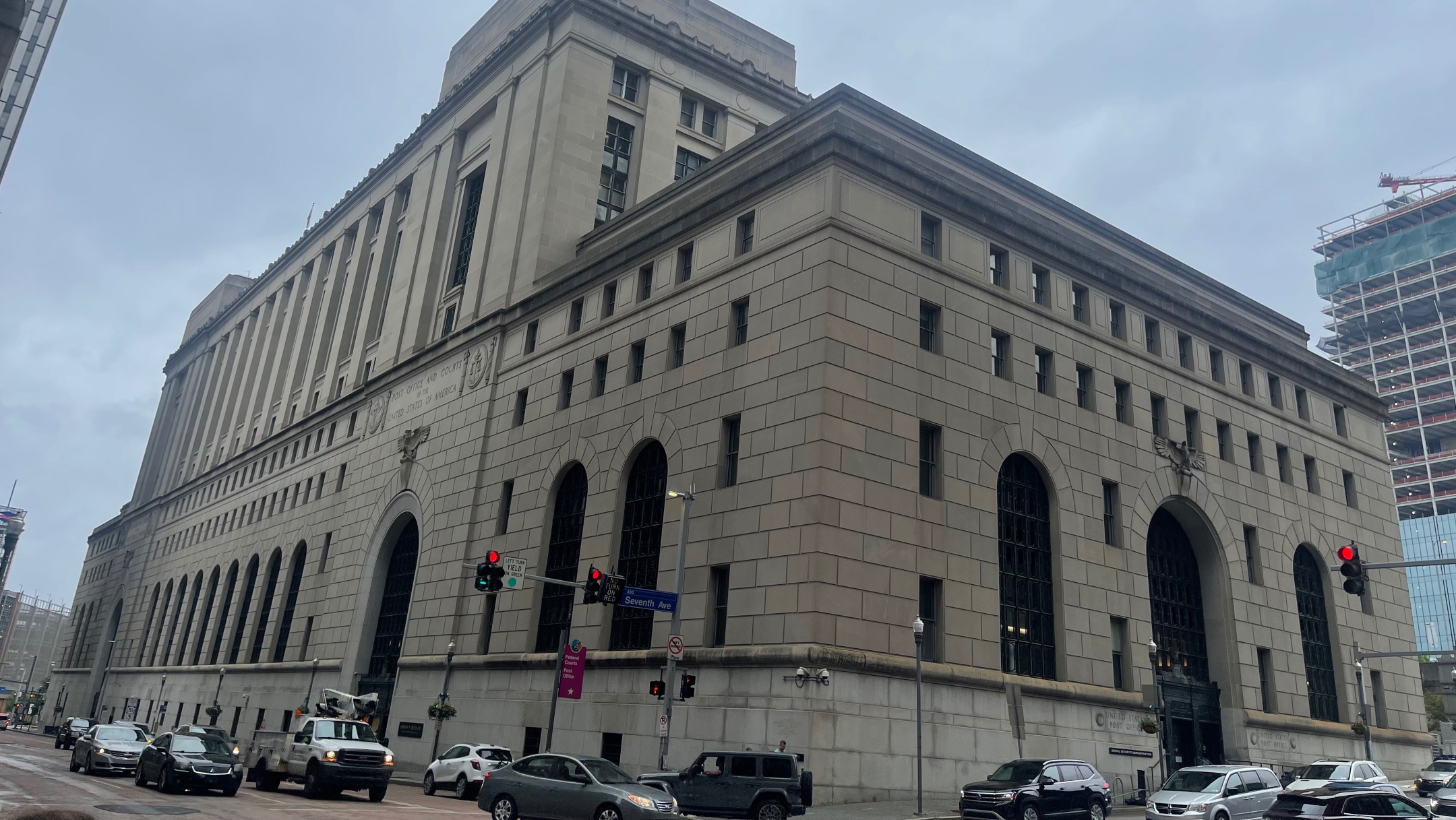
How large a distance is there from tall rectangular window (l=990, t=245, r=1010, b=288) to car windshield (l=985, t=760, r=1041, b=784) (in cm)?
2035

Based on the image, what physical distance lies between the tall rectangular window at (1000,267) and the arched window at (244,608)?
59.9m

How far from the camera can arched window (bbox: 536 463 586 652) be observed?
41.7 metres

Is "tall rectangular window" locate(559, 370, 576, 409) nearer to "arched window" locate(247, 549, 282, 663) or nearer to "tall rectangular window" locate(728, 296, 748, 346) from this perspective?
"tall rectangular window" locate(728, 296, 748, 346)

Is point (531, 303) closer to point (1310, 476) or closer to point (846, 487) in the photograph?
point (846, 487)

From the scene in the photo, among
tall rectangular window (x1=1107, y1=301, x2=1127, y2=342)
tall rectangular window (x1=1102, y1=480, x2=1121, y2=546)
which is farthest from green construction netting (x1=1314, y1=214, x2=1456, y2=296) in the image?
A: tall rectangular window (x1=1102, y1=480, x2=1121, y2=546)

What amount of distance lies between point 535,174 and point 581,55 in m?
8.07

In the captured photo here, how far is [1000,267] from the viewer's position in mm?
40469

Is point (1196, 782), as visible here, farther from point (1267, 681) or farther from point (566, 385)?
point (566, 385)

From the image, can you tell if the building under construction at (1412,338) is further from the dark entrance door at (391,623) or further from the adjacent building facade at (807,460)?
the dark entrance door at (391,623)

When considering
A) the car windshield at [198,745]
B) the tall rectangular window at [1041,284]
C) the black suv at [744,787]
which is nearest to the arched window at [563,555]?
the car windshield at [198,745]

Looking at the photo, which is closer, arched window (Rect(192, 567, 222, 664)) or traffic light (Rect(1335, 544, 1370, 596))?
traffic light (Rect(1335, 544, 1370, 596))

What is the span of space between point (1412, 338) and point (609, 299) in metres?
183

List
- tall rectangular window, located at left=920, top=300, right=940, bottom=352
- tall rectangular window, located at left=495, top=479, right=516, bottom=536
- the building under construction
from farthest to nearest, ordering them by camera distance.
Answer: the building under construction
tall rectangular window, located at left=495, top=479, right=516, bottom=536
tall rectangular window, located at left=920, top=300, right=940, bottom=352

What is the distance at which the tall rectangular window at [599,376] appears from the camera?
43.8 metres
